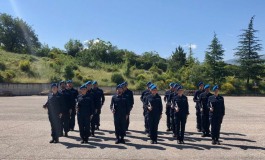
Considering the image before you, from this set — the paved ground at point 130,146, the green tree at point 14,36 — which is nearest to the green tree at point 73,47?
the green tree at point 14,36

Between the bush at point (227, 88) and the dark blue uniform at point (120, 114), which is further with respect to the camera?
the bush at point (227, 88)

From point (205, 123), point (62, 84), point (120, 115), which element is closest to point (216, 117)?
point (205, 123)

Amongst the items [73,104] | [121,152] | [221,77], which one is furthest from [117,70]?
[121,152]

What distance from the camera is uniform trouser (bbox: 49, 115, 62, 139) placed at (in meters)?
9.76

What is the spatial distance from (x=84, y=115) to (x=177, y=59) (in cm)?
5357

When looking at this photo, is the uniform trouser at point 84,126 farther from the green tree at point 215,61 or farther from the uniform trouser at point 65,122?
the green tree at point 215,61

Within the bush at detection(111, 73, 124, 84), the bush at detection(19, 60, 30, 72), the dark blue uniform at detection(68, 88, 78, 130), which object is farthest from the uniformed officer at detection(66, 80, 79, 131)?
the bush at detection(19, 60, 30, 72)

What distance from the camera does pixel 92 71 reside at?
5116cm

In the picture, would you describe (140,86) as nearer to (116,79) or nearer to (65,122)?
(116,79)

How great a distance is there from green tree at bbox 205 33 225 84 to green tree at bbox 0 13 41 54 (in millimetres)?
40760

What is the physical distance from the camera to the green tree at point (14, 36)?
71.4m

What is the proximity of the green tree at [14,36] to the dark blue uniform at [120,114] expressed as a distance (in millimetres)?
63729

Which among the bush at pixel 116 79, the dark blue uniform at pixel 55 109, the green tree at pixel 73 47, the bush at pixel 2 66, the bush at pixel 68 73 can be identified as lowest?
the dark blue uniform at pixel 55 109

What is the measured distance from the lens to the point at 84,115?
9.88 meters
